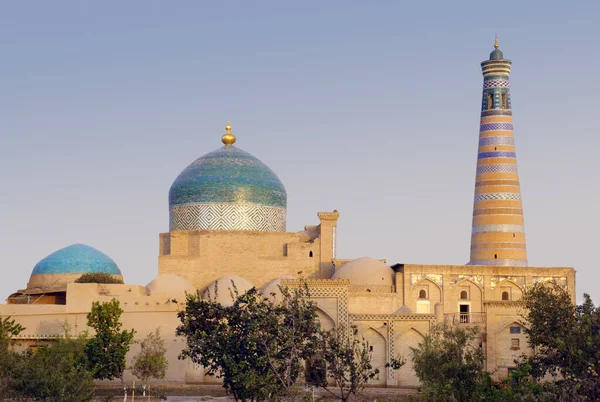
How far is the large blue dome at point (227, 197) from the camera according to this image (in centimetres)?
3816

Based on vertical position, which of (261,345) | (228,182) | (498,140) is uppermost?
(498,140)

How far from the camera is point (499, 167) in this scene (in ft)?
127

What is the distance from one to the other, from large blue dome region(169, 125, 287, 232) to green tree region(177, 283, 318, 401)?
16800mm

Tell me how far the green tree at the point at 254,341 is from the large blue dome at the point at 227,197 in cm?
1680

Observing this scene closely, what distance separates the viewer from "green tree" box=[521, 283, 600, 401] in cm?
1828

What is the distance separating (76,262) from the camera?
116 feet

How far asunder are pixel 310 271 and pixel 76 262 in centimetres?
746

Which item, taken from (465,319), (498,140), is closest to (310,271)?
(465,319)

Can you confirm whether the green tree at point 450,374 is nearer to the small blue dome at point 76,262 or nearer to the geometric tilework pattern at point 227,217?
the geometric tilework pattern at point 227,217

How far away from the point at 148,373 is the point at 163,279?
7.17m

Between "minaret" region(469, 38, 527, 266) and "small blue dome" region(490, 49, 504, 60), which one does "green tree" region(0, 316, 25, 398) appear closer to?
"minaret" region(469, 38, 527, 266)

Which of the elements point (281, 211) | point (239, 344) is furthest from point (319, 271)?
point (239, 344)

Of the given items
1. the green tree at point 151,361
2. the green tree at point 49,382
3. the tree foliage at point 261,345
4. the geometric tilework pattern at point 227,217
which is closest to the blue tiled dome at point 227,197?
the geometric tilework pattern at point 227,217

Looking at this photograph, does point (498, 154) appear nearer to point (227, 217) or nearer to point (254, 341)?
point (227, 217)
